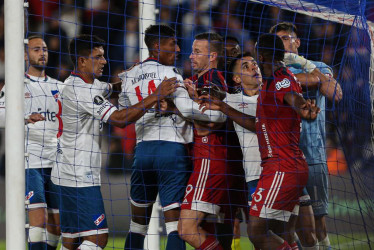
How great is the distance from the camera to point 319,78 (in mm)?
5727

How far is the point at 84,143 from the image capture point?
18.1ft

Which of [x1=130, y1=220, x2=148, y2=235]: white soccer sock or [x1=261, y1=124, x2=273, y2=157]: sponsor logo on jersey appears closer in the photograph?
[x1=261, y1=124, x2=273, y2=157]: sponsor logo on jersey

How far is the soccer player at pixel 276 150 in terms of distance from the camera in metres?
5.21

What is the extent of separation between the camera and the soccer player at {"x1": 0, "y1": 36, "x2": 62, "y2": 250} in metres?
6.00

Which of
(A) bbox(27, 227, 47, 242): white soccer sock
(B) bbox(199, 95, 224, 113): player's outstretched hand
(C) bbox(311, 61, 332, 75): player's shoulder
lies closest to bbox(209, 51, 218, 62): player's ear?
(B) bbox(199, 95, 224, 113): player's outstretched hand

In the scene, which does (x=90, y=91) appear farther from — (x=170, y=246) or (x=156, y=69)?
(x=170, y=246)

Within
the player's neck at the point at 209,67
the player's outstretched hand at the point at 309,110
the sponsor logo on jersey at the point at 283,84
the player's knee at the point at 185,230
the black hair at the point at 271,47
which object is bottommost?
the player's knee at the point at 185,230

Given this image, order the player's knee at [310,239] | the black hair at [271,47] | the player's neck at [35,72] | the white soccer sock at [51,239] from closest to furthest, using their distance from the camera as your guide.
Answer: the black hair at [271,47]
the player's knee at [310,239]
the white soccer sock at [51,239]
the player's neck at [35,72]

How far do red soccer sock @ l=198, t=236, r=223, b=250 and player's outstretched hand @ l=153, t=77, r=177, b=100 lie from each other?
45.9 inches

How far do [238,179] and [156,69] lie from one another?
44.9 inches

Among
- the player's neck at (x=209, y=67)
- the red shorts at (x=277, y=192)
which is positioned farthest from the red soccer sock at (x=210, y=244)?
the player's neck at (x=209, y=67)

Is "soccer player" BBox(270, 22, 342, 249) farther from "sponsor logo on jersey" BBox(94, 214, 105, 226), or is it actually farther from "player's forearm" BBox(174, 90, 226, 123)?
"sponsor logo on jersey" BBox(94, 214, 105, 226)

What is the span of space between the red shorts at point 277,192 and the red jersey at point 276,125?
0.28ft

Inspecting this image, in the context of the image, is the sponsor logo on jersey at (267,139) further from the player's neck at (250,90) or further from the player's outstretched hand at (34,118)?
the player's outstretched hand at (34,118)
